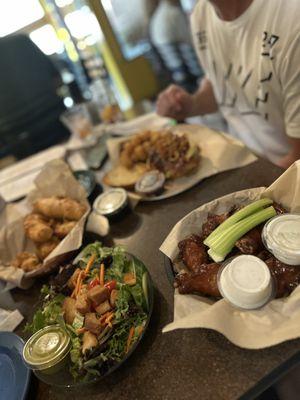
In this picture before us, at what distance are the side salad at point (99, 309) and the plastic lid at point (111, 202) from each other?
1.16 ft

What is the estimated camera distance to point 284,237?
115 centimetres

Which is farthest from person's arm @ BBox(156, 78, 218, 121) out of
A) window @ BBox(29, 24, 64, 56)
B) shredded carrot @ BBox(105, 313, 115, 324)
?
window @ BBox(29, 24, 64, 56)

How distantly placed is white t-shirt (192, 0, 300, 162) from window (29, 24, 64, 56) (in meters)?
3.10

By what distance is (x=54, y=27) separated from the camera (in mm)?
5176

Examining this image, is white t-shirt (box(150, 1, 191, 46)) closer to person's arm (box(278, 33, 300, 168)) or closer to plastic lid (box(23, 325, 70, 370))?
person's arm (box(278, 33, 300, 168))

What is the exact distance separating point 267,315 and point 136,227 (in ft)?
2.95

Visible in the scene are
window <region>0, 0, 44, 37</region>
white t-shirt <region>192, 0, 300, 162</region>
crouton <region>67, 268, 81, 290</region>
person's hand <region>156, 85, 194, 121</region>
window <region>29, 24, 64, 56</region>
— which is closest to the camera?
crouton <region>67, 268, 81, 290</region>

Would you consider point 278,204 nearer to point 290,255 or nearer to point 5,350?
point 290,255

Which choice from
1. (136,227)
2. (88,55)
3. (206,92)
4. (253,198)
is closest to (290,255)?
(253,198)

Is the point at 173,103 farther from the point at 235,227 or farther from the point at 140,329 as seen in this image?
the point at 140,329

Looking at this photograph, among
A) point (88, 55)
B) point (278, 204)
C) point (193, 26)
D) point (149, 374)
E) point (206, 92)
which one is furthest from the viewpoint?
point (88, 55)

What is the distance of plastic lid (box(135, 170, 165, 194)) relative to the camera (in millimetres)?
1909

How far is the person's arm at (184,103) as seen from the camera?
2.45 metres

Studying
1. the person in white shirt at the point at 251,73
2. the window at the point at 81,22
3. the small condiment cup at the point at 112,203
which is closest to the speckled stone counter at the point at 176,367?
the small condiment cup at the point at 112,203
